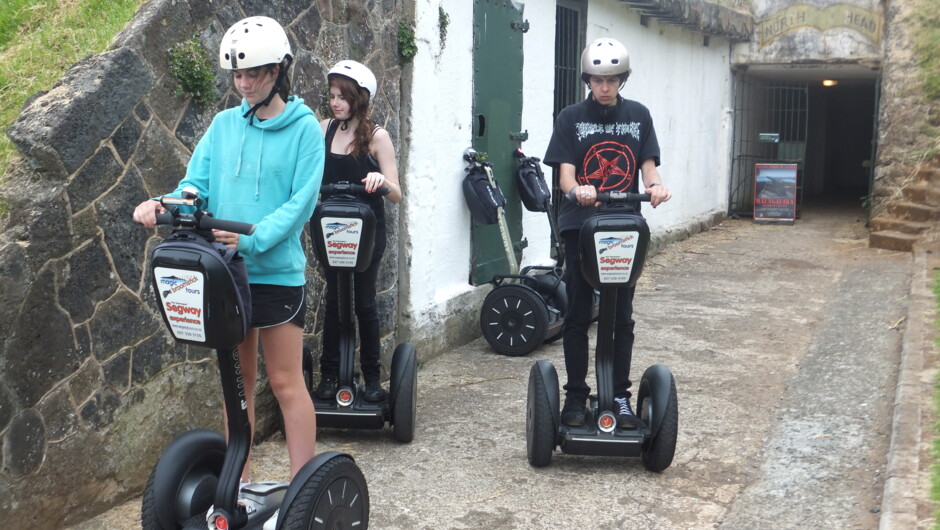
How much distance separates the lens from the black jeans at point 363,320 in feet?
16.5

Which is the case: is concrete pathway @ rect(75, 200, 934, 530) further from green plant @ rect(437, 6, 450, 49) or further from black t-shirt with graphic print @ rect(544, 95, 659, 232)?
green plant @ rect(437, 6, 450, 49)

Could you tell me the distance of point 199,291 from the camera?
9.62 ft

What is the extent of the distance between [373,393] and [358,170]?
3.78ft

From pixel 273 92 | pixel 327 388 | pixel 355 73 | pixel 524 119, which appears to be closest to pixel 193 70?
pixel 355 73

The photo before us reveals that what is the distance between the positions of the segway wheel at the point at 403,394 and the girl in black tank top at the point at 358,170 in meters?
0.15

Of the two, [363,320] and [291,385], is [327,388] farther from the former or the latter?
[291,385]

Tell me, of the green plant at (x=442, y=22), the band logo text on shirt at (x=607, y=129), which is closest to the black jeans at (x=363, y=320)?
the band logo text on shirt at (x=607, y=129)

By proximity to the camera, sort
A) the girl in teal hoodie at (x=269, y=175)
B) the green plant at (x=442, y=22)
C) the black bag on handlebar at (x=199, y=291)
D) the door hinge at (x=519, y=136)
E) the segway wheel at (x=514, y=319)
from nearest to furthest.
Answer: the black bag on handlebar at (x=199, y=291) → the girl in teal hoodie at (x=269, y=175) → the green plant at (x=442, y=22) → the segway wheel at (x=514, y=319) → the door hinge at (x=519, y=136)

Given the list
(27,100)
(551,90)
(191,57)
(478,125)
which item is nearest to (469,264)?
(478,125)

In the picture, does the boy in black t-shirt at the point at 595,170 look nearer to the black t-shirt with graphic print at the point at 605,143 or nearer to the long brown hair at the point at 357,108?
the black t-shirt with graphic print at the point at 605,143

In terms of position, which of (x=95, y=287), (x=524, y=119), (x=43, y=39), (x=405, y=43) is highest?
(x=405, y=43)

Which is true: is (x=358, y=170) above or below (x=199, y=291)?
above

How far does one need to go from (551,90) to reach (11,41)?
204 inches

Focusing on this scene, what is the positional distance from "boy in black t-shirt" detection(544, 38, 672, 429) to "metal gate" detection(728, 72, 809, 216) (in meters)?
12.0
